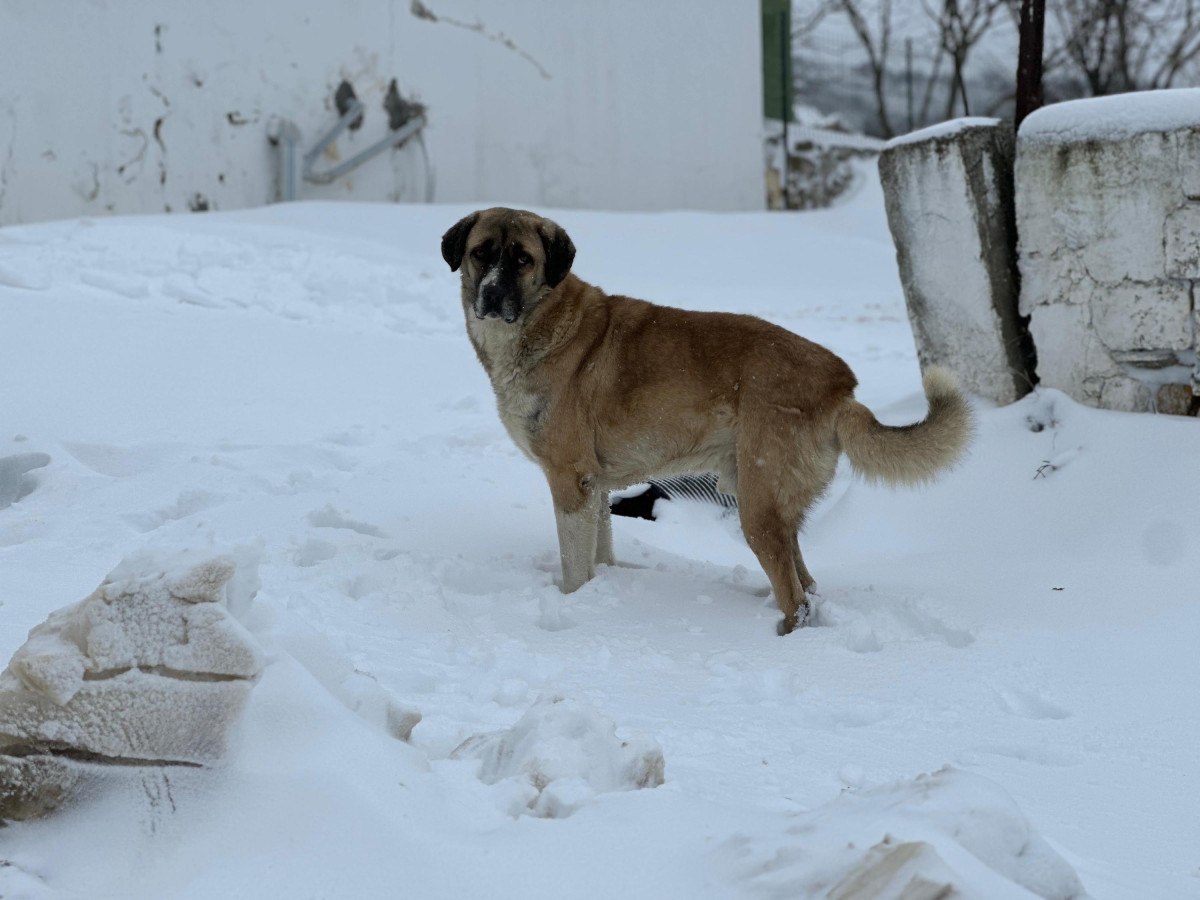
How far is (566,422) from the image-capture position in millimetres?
4570

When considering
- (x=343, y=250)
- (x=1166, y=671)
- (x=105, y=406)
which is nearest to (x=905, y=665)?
(x=1166, y=671)

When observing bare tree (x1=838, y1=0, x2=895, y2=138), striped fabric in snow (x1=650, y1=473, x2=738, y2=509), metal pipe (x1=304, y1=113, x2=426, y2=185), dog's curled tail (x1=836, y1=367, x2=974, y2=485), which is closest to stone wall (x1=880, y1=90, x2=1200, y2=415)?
striped fabric in snow (x1=650, y1=473, x2=738, y2=509)

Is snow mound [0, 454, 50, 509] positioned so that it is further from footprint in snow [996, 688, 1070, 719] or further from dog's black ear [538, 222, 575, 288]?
footprint in snow [996, 688, 1070, 719]

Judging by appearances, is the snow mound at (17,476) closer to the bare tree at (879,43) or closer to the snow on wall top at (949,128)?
the snow on wall top at (949,128)

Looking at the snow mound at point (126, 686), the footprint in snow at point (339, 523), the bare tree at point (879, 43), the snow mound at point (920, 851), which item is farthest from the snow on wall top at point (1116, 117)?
the bare tree at point (879, 43)

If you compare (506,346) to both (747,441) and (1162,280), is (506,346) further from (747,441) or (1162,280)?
(1162,280)

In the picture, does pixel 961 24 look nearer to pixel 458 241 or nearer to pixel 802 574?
pixel 458 241

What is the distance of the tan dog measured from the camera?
430cm

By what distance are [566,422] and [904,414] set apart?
9.21 ft

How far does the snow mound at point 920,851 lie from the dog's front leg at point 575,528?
2521mm

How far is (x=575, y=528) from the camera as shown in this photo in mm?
4547

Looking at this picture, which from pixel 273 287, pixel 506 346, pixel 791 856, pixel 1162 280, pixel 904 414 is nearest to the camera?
pixel 791 856

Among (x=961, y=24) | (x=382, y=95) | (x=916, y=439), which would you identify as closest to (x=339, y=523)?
(x=916, y=439)

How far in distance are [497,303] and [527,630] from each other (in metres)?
1.24
